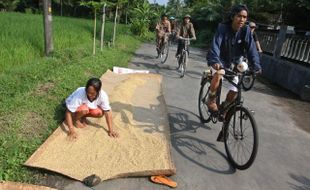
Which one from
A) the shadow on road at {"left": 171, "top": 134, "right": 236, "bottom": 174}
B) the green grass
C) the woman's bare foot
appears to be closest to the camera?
the green grass

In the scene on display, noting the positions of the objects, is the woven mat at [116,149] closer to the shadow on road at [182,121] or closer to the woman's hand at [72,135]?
the woman's hand at [72,135]

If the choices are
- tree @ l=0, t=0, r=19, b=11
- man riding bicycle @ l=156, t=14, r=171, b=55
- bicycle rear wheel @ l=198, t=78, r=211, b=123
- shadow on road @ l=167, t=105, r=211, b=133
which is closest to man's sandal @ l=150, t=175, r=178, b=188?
shadow on road @ l=167, t=105, r=211, b=133

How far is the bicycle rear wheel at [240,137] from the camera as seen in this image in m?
4.83

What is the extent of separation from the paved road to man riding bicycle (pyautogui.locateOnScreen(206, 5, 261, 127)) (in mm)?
884

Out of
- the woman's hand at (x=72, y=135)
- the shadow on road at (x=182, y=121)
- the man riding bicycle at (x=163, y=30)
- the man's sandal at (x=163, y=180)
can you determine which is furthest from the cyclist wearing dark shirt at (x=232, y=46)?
the man riding bicycle at (x=163, y=30)

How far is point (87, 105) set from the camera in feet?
18.2

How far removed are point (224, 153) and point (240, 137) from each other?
53cm

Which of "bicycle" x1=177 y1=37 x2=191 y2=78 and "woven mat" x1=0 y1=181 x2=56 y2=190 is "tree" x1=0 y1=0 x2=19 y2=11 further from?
"woven mat" x1=0 y1=181 x2=56 y2=190

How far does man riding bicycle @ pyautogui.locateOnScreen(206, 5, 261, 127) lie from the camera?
5402 millimetres

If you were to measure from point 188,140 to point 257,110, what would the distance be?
335 centimetres

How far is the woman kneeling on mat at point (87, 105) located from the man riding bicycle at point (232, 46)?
158cm

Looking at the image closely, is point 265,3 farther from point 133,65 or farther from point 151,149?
point 151,149

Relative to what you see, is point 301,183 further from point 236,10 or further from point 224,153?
point 236,10

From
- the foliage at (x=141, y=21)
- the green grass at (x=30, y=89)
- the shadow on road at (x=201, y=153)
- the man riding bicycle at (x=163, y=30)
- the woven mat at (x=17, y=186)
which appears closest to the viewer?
the woven mat at (x=17, y=186)
